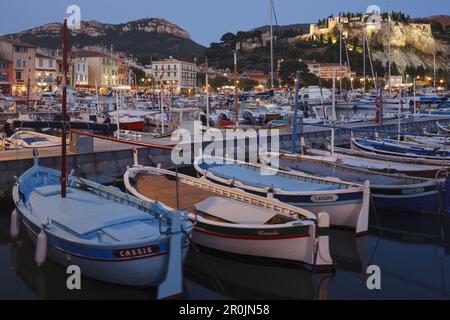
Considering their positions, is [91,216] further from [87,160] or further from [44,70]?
[44,70]

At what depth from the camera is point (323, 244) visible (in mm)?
10469

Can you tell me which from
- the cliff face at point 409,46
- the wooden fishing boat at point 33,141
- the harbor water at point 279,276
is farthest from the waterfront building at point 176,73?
the harbor water at point 279,276

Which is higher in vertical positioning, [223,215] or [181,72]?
[181,72]

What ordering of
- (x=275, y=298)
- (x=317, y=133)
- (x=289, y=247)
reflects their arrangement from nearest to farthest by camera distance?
(x=275, y=298), (x=289, y=247), (x=317, y=133)

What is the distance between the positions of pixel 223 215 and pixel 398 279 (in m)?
4.19

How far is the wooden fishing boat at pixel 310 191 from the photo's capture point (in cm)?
1305

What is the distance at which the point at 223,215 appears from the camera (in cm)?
1141

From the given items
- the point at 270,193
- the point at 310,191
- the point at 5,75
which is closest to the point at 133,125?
the point at 270,193

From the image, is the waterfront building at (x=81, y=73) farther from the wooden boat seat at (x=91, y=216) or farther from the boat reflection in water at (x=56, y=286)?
the boat reflection in water at (x=56, y=286)

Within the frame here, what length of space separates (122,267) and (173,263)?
3.18ft

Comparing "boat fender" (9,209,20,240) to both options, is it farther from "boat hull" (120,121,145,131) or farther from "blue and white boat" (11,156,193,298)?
"boat hull" (120,121,145,131)

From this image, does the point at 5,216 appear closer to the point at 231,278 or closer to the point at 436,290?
the point at 231,278

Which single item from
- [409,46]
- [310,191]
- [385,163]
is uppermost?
[409,46]
